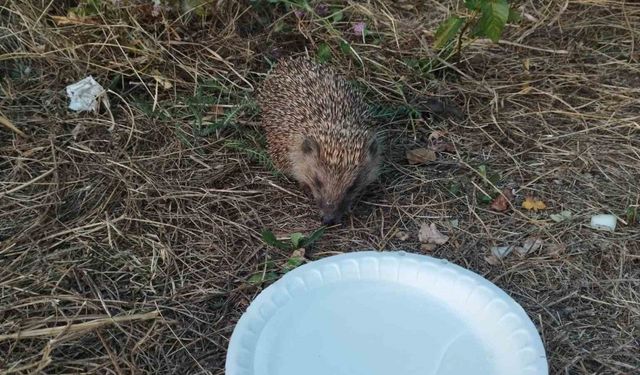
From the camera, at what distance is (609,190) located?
3686mm

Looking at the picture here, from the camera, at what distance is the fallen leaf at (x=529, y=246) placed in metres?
3.34

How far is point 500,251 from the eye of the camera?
132 inches

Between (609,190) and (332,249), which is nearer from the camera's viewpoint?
(332,249)

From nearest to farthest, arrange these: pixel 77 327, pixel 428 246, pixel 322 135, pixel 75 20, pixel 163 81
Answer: pixel 77 327, pixel 428 246, pixel 322 135, pixel 163 81, pixel 75 20

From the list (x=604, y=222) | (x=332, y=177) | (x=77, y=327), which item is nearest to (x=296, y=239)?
(x=332, y=177)

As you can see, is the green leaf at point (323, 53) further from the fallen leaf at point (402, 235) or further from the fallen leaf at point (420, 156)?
the fallen leaf at point (402, 235)

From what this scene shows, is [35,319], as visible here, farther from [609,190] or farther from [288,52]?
[609,190]

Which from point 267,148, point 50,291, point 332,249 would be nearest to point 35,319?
point 50,291

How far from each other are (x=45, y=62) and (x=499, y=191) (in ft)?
10.5

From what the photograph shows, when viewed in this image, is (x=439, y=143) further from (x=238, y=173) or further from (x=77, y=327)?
(x=77, y=327)

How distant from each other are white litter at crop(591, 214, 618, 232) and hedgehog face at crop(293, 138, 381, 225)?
122 centimetres

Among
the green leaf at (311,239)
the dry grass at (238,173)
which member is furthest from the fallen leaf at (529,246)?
the green leaf at (311,239)

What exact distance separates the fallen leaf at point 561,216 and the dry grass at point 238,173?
41 mm

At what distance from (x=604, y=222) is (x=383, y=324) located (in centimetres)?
155
